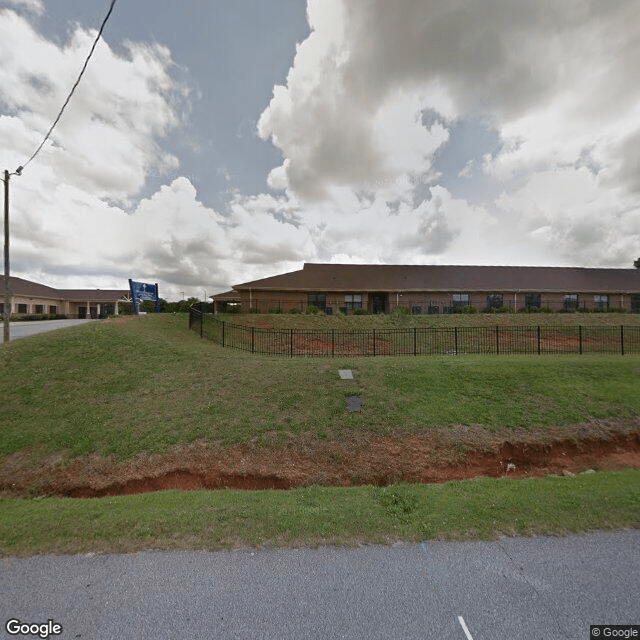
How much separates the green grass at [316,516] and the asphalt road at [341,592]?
0.20 metres

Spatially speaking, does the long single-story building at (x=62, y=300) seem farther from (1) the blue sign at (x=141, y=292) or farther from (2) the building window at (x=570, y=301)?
(2) the building window at (x=570, y=301)

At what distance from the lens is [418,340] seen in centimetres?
1861

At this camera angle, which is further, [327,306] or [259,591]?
[327,306]

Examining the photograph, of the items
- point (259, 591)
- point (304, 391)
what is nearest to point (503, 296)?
point (304, 391)

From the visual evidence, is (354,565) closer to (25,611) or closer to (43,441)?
(25,611)

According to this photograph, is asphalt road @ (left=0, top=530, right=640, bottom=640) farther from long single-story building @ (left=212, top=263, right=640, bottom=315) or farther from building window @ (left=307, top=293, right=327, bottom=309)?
building window @ (left=307, top=293, right=327, bottom=309)

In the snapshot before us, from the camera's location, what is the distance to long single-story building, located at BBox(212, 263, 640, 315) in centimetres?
2802

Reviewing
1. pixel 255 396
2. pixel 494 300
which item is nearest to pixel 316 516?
pixel 255 396

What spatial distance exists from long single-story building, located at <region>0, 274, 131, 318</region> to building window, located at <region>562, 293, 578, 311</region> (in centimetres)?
5354

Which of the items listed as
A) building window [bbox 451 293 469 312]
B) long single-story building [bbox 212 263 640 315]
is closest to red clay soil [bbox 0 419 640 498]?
long single-story building [bbox 212 263 640 315]

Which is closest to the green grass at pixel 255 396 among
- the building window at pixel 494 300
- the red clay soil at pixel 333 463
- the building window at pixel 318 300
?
the red clay soil at pixel 333 463

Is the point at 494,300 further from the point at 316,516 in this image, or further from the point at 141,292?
the point at 316,516

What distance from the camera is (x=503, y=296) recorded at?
29844 millimetres

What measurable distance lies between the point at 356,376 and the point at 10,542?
689cm
